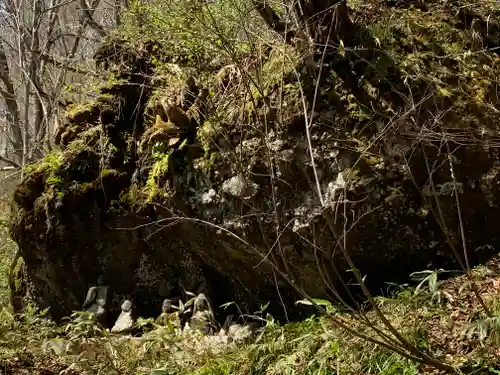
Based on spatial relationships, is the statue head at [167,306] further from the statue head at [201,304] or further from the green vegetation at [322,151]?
the green vegetation at [322,151]

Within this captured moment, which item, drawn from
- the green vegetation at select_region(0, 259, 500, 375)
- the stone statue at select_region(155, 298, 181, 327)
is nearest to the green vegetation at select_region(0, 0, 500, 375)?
the green vegetation at select_region(0, 259, 500, 375)

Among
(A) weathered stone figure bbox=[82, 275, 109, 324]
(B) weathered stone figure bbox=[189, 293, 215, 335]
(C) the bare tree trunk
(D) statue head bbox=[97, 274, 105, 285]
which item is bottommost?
(B) weathered stone figure bbox=[189, 293, 215, 335]

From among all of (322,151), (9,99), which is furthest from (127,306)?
(9,99)

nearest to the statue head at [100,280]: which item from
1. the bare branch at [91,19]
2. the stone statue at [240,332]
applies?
the stone statue at [240,332]

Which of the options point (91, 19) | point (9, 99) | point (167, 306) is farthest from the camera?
point (9, 99)

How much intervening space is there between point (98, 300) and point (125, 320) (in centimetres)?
45

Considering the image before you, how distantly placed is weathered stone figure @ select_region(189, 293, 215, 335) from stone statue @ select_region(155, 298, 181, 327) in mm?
171

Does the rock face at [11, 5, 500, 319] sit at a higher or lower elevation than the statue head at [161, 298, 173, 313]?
higher

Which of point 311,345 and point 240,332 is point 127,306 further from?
point 311,345

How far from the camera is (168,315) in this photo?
5.14 m

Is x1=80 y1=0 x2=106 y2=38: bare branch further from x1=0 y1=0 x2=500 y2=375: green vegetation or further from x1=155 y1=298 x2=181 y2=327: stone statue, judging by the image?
x1=155 y1=298 x2=181 y2=327: stone statue

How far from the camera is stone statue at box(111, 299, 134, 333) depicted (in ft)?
17.3

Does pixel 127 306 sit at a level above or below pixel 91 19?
below

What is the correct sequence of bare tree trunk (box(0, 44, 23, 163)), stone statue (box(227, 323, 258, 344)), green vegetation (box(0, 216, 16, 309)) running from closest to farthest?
stone statue (box(227, 323, 258, 344)) < green vegetation (box(0, 216, 16, 309)) < bare tree trunk (box(0, 44, 23, 163))
